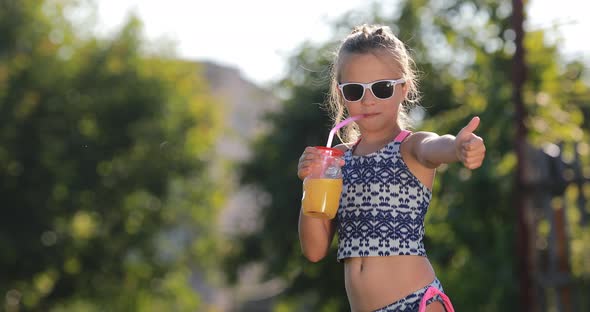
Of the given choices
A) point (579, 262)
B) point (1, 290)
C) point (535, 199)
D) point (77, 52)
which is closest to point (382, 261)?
point (535, 199)

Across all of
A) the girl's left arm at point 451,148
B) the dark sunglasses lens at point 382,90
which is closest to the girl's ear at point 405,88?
the dark sunglasses lens at point 382,90

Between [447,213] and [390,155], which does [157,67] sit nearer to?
[447,213]

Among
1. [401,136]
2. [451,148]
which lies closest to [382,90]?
[401,136]

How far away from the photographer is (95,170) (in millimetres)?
20609

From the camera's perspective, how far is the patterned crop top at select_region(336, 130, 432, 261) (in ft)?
10.2

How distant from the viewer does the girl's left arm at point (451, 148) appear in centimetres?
269

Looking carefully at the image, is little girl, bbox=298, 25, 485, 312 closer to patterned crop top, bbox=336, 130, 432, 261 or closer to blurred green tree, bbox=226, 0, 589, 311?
patterned crop top, bbox=336, 130, 432, 261

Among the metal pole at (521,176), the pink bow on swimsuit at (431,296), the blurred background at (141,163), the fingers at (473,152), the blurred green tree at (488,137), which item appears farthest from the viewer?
the blurred background at (141,163)

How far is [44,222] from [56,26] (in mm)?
4636

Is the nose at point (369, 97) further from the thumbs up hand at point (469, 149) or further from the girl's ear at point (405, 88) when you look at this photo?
the thumbs up hand at point (469, 149)

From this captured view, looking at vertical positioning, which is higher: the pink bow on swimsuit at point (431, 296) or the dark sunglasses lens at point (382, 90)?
the dark sunglasses lens at point (382, 90)

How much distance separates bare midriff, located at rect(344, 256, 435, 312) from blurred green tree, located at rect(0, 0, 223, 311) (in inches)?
655

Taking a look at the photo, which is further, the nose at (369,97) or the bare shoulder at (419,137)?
the nose at (369,97)

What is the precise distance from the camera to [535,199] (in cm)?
895
